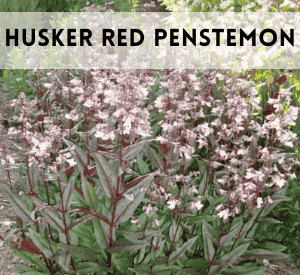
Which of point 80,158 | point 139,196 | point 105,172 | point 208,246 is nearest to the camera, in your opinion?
point 105,172

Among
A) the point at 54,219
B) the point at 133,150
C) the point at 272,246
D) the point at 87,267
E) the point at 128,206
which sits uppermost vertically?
the point at 133,150

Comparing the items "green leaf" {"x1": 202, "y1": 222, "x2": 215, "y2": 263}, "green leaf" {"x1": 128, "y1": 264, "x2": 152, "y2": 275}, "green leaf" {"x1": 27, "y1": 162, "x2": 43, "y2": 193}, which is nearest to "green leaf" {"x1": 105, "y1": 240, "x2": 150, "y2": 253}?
"green leaf" {"x1": 128, "y1": 264, "x2": 152, "y2": 275}

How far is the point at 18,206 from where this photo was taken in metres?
2.55

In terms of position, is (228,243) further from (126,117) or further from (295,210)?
(126,117)

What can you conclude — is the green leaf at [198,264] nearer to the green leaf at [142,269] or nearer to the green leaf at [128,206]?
the green leaf at [142,269]

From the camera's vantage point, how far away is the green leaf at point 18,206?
2525 millimetres

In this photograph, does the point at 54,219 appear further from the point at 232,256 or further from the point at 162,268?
the point at 232,256

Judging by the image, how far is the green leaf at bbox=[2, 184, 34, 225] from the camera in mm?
2525

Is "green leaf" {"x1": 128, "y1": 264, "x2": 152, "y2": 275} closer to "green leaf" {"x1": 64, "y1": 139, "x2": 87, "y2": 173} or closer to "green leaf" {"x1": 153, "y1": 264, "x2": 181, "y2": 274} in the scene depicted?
"green leaf" {"x1": 153, "y1": 264, "x2": 181, "y2": 274}

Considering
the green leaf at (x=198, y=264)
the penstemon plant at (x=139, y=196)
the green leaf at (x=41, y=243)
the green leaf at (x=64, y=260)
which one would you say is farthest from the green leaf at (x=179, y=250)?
the green leaf at (x=41, y=243)

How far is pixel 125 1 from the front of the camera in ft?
31.3

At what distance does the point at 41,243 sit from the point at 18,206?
0.35m

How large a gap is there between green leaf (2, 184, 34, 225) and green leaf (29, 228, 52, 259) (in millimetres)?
160

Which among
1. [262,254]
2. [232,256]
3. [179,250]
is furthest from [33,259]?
[262,254]
